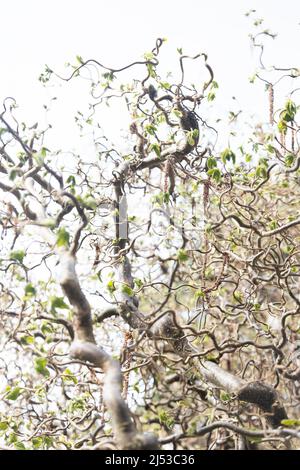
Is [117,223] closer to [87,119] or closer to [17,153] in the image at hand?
[17,153]

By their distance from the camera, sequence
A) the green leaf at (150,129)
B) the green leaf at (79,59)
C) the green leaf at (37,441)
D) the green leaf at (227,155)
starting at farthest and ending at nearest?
the green leaf at (79,59) → the green leaf at (150,129) → the green leaf at (227,155) → the green leaf at (37,441)

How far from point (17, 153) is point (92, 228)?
0.82 m

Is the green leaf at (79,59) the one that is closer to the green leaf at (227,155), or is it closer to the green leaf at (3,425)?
the green leaf at (227,155)

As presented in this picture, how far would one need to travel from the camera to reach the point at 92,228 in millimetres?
4027

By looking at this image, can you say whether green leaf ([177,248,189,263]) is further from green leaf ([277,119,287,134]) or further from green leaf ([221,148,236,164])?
green leaf ([277,119,287,134])

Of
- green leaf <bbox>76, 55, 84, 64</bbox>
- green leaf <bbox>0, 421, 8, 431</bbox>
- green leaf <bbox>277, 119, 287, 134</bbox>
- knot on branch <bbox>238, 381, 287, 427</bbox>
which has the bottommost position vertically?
green leaf <bbox>0, 421, 8, 431</bbox>

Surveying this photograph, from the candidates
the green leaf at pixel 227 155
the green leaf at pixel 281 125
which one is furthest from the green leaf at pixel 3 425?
the green leaf at pixel 281 125

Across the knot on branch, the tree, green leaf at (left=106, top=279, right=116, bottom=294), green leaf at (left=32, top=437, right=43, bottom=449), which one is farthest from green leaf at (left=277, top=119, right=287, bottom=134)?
green leaf at (left=32, top=437, right=43, bottom=449)

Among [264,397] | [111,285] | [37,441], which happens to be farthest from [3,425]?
[264,397]

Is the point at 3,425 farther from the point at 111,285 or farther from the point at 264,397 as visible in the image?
the point at 264,397
